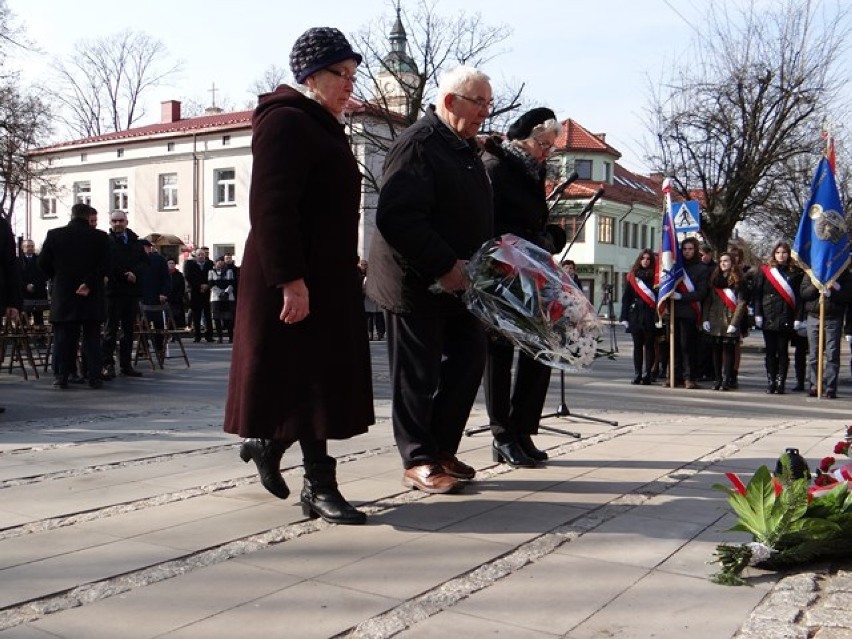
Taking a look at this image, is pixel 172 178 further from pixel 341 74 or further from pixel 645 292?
pixel 341 74

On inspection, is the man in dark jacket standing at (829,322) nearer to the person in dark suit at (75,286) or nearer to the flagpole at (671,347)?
the flagpole at (671,347)

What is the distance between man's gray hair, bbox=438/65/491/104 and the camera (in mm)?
4621

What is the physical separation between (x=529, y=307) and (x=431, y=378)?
61 cm

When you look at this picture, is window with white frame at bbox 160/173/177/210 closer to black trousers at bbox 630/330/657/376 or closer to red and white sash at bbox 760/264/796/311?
black trousers at bbox 630/330/657/376

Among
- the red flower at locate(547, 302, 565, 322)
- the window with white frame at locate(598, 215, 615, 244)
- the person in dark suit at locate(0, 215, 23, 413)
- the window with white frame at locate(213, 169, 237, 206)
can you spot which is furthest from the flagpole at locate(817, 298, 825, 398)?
the window with white frame at locate(598, 215, 615, 244)

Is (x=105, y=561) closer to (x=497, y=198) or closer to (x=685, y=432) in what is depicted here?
(x=497, y=198)

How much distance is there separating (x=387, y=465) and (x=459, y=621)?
8.61ft

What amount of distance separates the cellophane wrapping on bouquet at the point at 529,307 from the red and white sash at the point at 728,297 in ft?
28.0

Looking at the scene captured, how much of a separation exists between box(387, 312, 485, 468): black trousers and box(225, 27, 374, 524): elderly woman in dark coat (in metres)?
0.59

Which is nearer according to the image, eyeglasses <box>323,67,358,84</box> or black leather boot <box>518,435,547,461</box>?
eyeglasses <box>323,67,358,84</box>

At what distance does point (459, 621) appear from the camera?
9.07ft

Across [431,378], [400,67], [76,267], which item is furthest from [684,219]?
[400,67]

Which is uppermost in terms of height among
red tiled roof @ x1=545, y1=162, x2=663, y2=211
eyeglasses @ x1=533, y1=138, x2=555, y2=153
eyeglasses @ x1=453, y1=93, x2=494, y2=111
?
red tiled roof @ x1=545, y1=162, x2=663, y2=211

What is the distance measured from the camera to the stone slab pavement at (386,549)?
109 inches
